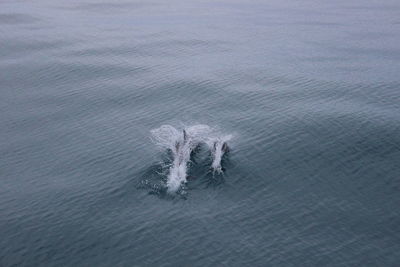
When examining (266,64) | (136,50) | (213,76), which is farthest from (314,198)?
(136,50)

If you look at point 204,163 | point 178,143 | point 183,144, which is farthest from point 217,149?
point 178,143

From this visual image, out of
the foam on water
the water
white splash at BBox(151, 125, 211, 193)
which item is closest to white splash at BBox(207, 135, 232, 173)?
the foam on water

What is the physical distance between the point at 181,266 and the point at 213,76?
90672 mm

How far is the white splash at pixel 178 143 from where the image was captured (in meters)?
80.5

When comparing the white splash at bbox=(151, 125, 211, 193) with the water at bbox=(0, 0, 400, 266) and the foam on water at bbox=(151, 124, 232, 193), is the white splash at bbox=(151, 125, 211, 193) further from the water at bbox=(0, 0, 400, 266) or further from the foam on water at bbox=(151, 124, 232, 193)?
the water at bbox=(0, 0, 400, 266)

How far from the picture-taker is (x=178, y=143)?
91812mm

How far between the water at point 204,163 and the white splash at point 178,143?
63.1 inches

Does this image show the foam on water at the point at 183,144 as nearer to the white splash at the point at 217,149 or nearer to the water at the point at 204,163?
the white splash at the point at 217,149

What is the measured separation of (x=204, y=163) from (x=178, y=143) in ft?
30.4

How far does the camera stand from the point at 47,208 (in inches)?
2933

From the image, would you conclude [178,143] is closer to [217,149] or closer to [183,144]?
[183,144]

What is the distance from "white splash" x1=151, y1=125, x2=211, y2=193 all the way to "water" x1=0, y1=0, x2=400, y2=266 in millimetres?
1603

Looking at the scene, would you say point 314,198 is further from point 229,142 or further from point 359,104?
point 359,104

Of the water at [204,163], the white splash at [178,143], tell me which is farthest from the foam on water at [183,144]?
the water at [204,163]
